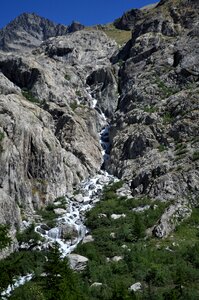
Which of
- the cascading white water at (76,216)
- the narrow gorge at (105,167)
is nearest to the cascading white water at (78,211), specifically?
the cascading white water at (76,216)

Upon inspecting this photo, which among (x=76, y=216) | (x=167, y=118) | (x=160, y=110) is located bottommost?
(x=76, y=216)

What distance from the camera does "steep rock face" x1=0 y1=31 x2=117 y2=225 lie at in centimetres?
7956

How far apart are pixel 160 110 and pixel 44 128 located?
2566cm

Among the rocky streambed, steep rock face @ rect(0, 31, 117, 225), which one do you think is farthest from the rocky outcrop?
steep rock face @ rect(0, 31, 117, 225)

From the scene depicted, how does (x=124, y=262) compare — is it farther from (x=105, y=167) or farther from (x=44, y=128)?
(x=44, y=128)

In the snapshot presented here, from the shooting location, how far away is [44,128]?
91.4m

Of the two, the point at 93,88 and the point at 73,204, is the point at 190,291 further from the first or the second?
the point at 93,88

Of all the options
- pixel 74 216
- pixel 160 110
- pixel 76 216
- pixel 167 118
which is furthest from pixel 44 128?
pixel 160 110

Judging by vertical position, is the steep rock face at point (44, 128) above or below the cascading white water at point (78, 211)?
above

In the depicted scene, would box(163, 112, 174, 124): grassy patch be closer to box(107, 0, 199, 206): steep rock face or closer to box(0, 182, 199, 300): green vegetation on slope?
box(107, 0, 199, 206): steep rock face

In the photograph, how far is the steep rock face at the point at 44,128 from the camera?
3132 inches

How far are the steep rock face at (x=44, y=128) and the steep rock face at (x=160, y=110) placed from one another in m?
7.32

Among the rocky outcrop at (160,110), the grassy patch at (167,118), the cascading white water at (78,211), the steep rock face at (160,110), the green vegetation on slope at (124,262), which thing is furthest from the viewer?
the grassy patch at (167,118)

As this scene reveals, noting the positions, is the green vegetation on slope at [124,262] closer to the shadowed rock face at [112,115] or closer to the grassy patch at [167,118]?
the shadowed rock face at [112,115]
